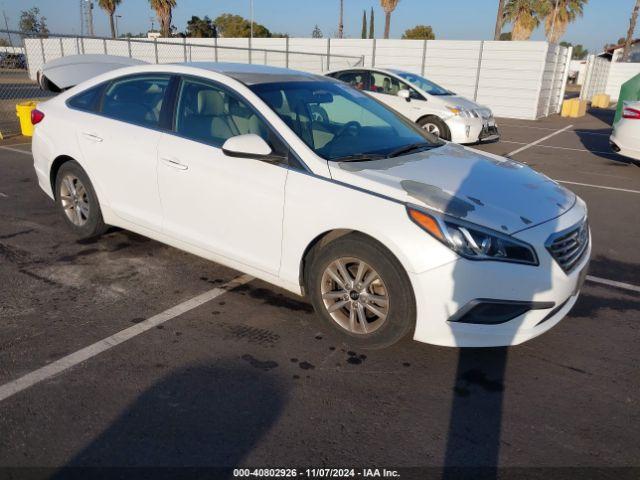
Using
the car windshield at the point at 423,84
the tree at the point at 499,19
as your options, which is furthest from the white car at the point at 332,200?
the tree at the point at 499,19

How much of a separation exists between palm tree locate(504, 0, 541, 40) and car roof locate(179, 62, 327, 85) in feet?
105

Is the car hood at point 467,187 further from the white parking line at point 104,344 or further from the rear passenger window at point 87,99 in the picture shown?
the rear passenger window at point 87,99

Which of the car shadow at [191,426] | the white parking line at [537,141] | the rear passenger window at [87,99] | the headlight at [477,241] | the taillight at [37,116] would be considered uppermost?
the rear passenger window at [87,99]

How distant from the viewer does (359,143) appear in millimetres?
3756

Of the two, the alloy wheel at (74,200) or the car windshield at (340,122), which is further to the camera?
the alloy wheel at (74,200)

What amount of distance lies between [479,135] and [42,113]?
843cm

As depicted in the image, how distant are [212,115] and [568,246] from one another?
2546 mm

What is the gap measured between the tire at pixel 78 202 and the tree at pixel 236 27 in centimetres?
6488

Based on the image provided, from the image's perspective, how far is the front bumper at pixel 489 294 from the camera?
2.79m

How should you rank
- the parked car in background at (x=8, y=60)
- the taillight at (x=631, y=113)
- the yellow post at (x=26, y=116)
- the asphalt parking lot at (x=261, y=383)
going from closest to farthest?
the asphalt parking lot at (x=261, y=383)
the taillight at (x=631, y=113)
the yellow post at (x=26, y=116)
the parked car in background at (x=8, y=60)

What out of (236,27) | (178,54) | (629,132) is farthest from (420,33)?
(629,132)

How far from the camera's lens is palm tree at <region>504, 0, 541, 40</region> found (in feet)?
103

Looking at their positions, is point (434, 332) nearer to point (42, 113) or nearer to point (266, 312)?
point (266, 312)

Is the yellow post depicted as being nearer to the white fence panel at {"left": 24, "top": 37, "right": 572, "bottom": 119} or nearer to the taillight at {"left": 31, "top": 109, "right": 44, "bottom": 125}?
the taillight at {"left": 31, "top": 109, "right": 44, "bottom": 125}
